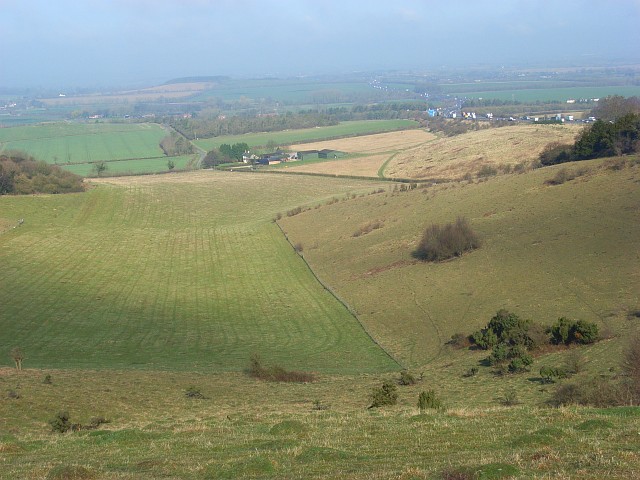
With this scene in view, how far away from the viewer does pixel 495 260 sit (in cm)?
4488

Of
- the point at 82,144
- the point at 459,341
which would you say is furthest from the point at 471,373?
the point at 82,144

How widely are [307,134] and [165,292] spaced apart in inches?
5231

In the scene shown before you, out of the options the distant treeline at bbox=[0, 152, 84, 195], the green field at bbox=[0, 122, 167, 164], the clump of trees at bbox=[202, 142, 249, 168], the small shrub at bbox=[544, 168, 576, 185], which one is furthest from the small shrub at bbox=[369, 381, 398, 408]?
the green field at bbox=[0, 122, 167, 164]

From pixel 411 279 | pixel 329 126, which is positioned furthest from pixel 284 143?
pixel 411 279

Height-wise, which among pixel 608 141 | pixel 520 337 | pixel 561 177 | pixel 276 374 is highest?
pixel 608 141

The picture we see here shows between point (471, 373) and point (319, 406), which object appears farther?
point (471, 373)

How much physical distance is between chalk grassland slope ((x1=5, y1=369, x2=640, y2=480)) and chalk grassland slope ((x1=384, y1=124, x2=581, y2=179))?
2814 inches

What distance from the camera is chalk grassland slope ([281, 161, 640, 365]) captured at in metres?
35.6

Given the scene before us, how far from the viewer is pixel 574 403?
19.3 metres

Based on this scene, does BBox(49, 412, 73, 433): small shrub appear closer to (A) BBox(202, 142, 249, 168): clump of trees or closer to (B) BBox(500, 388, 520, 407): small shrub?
(B) BBox(500, 388, 520, 407): small shrub

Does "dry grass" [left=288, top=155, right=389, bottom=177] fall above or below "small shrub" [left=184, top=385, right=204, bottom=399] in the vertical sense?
below

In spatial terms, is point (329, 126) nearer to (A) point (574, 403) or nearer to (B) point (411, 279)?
(B) point (411, 279)

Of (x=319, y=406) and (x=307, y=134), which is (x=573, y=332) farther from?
(x=307, y=134)

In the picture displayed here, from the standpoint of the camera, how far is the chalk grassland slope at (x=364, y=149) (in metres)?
115
